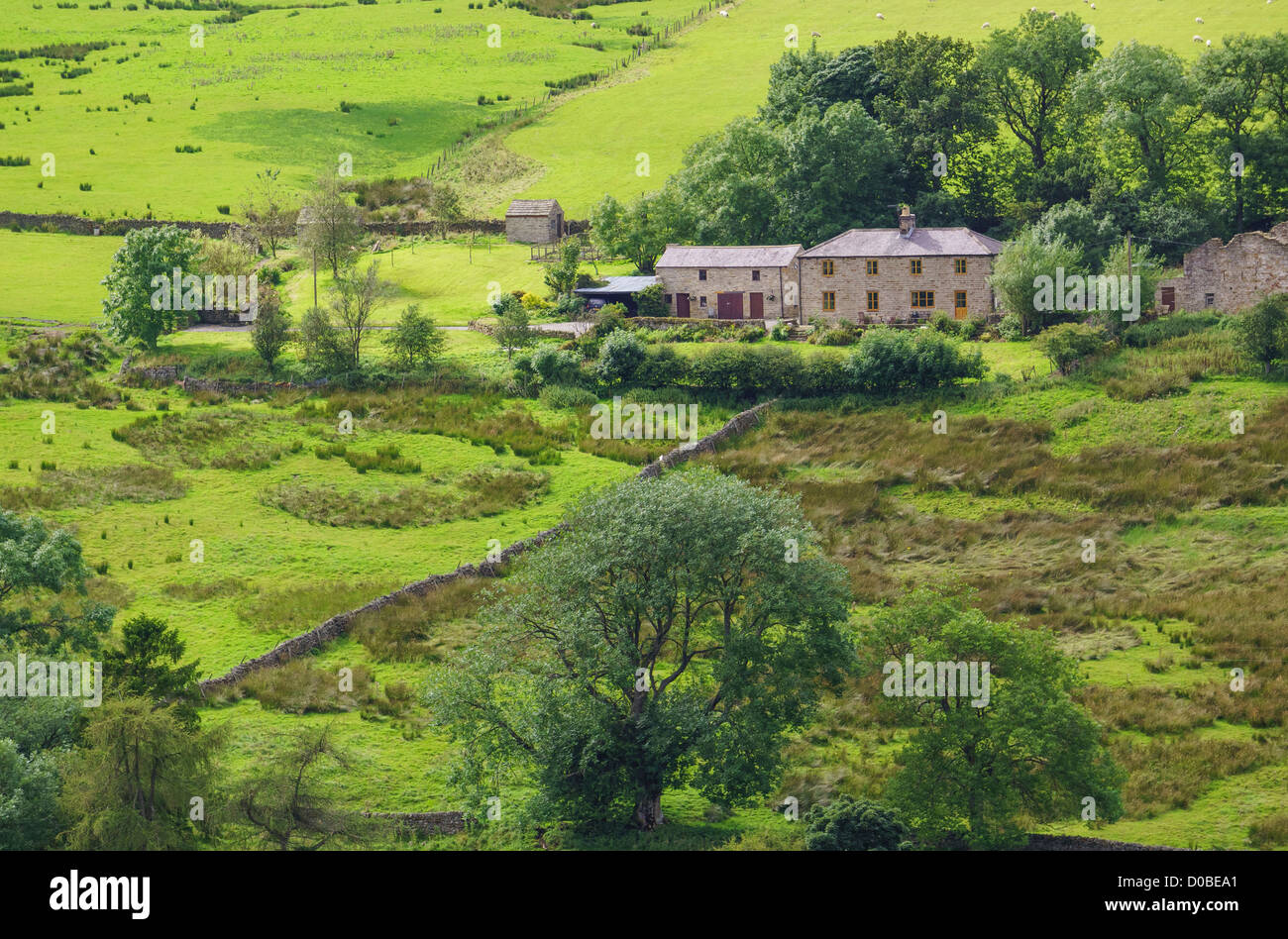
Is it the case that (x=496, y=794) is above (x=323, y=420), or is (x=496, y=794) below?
below

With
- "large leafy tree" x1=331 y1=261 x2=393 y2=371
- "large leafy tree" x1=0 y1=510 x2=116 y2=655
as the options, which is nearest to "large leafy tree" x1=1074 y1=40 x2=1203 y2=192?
"large leafy tree" x1=331 y1=261 x2=393 y2=371

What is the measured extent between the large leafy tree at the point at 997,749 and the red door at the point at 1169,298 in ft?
148

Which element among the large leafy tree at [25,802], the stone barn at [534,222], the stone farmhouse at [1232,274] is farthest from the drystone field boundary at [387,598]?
the stone barn at [534,222]

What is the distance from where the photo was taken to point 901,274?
78938 millimetres

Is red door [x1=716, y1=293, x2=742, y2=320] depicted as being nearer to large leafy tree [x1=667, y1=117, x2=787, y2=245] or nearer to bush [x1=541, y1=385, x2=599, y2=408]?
large leafy tree [x1=667, y1=117, x2=787, y2=245]

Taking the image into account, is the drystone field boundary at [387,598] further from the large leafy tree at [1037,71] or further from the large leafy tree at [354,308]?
the large leafy tree at [1037,71]

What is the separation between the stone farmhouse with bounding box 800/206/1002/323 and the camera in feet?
257

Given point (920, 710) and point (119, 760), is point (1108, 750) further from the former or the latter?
point (119, 760)

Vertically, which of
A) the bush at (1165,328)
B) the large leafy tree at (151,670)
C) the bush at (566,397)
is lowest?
the large leafy tree at (151,670)

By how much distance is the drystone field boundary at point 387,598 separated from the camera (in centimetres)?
4110

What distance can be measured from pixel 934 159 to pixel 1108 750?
59.2 m

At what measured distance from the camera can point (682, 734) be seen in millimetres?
34594

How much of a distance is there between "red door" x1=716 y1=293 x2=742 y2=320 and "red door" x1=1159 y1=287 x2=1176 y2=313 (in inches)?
891

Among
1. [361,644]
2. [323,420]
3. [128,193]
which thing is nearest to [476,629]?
[361,644]
